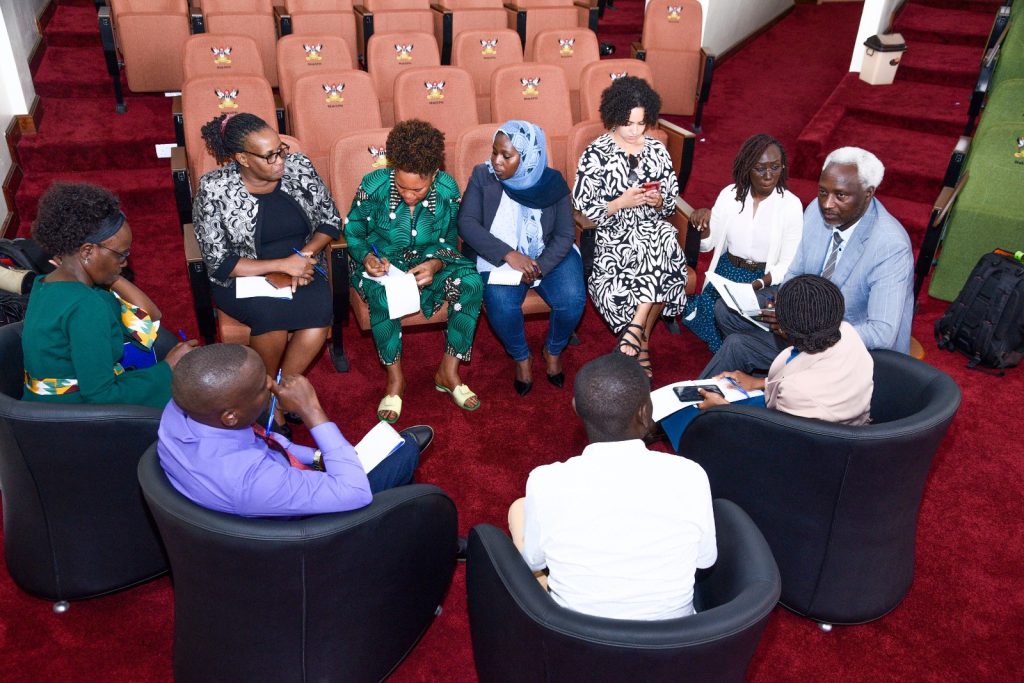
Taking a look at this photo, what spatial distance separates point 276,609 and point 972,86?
6644mm

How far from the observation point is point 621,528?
1574mm

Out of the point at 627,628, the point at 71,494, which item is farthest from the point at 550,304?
the point at 627,628

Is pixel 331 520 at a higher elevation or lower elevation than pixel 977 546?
higher

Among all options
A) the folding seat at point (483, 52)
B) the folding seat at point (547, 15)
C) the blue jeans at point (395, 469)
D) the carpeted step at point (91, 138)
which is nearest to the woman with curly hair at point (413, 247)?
the blue jeans at point (395, 469)

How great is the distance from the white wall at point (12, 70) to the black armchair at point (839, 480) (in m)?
4.18

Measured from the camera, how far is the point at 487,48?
17.7 ft

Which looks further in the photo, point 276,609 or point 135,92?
point 135,92

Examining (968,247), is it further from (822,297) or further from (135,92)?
(135,92)

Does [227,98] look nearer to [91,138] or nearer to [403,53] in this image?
[403,53]

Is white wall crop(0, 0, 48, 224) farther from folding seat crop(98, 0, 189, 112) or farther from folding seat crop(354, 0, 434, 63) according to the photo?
folding seat crop(354, 0, 434, 63)

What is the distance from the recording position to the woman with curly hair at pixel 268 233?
3.11 metres

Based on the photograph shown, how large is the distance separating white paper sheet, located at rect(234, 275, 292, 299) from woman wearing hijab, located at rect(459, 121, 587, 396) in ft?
2.58

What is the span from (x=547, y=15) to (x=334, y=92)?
2.61 meters

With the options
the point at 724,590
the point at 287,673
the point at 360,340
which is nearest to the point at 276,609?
the point at 287,673
